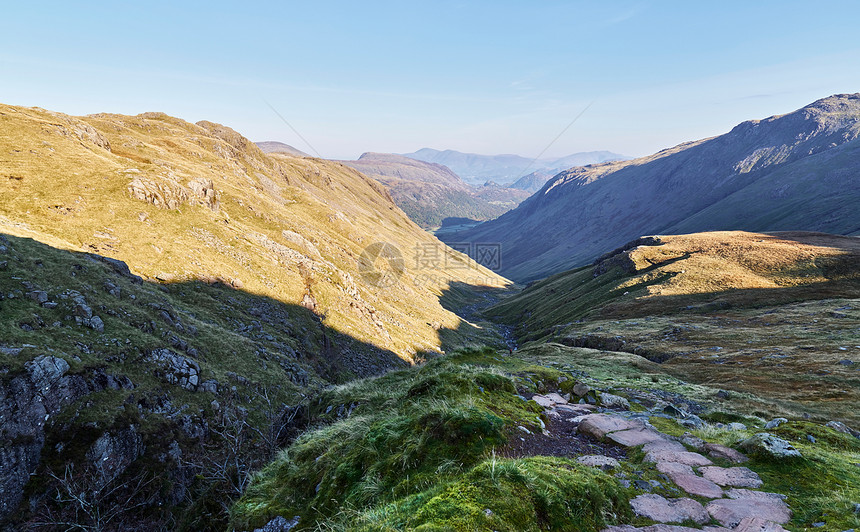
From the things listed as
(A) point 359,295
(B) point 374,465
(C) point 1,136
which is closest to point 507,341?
(A) point 359,295

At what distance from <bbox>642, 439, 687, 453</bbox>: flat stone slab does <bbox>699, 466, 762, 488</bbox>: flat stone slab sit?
937 mm

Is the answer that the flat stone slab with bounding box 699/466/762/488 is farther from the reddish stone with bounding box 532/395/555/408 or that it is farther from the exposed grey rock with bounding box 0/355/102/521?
the exposed grey rock with bounding box 0/355/102/521

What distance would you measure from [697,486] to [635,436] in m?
2.76

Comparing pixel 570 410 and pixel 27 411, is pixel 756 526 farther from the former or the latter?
pixel 27 411

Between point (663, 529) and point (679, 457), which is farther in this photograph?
point (679, 457)

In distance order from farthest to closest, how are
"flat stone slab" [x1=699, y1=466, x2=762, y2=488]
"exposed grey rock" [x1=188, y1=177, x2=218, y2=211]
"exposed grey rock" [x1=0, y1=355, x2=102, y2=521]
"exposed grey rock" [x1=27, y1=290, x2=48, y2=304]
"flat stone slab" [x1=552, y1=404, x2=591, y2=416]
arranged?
"exposed grey rock" [x1=188, y1=177, x2=218, y2=211], "exposed grey rock" [x1=27, y1=290, x2=48, y2=304], "exposed grey rock" [x1=0, y1=355, x2=102, y2=521], "flat stone slab" [x1=552, y1=404, x2=591, y2=416], "flat stone slab" [x1=699, y1=466, x2=762, y2=488]

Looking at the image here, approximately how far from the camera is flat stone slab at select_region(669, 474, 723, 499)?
6683 mm

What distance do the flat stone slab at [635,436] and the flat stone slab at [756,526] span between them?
3343 millimetres

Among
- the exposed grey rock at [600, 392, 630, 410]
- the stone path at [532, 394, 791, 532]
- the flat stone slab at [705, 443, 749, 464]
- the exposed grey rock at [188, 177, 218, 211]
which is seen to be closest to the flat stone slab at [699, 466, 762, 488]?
the stone path at [532, 394, 791, 532]

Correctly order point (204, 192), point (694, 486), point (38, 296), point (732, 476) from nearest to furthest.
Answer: point (694, 486), point (732, 476), point (38, 296), point (204, 192)

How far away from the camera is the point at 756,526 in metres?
5.59

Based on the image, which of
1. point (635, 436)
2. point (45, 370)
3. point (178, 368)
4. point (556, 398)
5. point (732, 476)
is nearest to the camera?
point (732, 476)

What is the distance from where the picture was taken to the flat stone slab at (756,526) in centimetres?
547

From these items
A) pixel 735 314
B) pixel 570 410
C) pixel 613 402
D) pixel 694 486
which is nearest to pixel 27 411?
pixel 570 410
